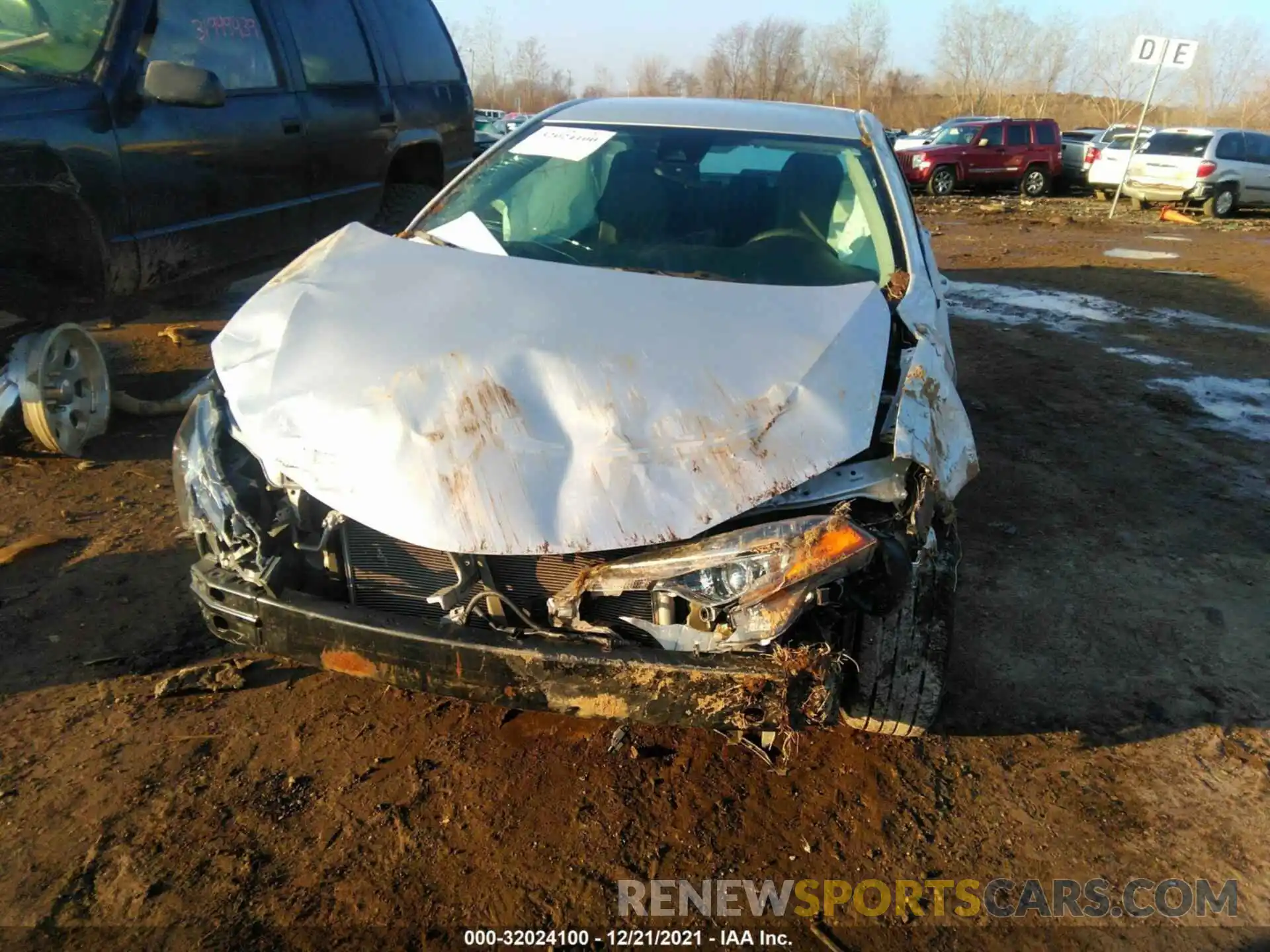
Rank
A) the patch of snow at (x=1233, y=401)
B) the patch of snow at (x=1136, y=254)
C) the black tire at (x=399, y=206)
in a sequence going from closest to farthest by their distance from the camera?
the patch of snow at (x=1233, y=401), the black tire at (x=399, y=206), the patch of snow at (x=1136, y=254)

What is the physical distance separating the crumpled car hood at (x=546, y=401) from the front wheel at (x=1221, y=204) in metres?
18.4

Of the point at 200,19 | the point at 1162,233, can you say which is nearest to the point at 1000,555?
the point at 200,19

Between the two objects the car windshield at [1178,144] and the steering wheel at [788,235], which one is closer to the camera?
the steering wheel at [788,235]

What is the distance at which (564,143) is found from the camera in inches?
147

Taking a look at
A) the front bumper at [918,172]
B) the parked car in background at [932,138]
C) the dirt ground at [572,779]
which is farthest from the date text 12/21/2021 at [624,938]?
the front bumper at [918,172]

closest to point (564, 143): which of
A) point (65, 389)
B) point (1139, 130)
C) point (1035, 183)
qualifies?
point (65, 389)

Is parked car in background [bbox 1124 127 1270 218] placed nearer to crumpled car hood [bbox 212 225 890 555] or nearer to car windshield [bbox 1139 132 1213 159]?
car windshield [bbox 1139 132 1213 159]

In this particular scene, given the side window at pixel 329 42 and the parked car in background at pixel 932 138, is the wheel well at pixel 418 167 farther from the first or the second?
the parked car in background at pixel 932 138

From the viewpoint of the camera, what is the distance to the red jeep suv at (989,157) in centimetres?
1964

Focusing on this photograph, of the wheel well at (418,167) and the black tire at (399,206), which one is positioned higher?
the wheel well at (418,167)

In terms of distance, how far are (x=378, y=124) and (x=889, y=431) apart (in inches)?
197

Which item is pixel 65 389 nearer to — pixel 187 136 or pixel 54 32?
pixel 187 136

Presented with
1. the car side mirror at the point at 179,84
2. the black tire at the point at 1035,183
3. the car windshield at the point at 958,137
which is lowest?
the black tire at the point at 1035,183

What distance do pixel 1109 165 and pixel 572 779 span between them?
19.9 m
